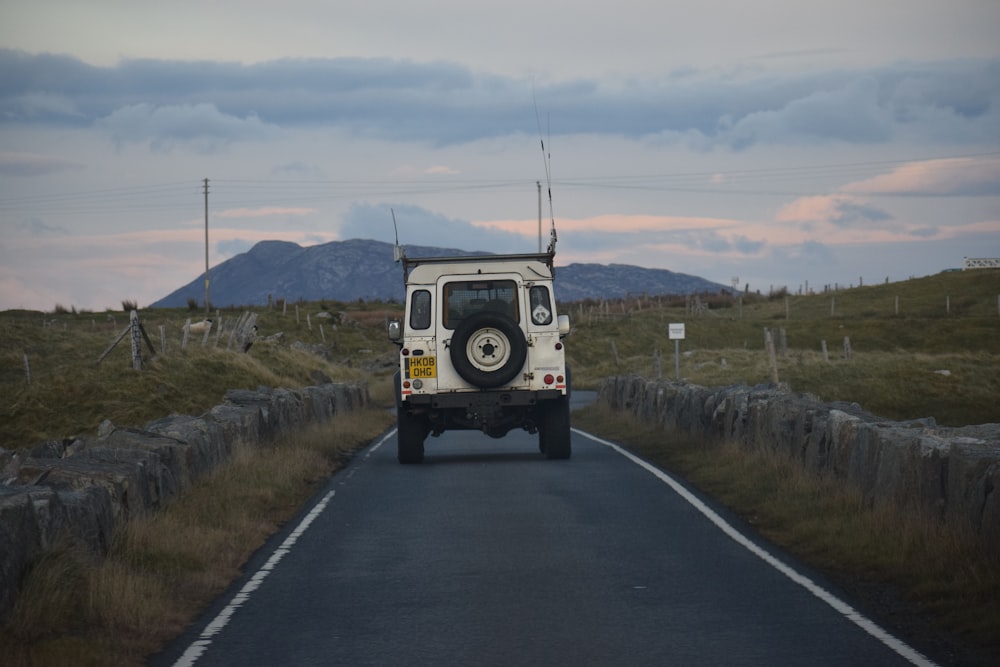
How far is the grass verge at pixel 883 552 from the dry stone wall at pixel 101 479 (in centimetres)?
573

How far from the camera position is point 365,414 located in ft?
117

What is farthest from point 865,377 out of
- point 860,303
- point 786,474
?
point 860,303

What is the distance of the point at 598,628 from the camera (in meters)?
8.77

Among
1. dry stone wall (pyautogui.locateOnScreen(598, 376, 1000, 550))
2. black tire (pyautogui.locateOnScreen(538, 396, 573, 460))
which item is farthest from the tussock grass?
dry stone wall (pyautogui.locateOnScreen(598, 376, 1000, 550))

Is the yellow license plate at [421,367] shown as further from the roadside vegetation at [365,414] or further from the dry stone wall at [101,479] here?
the dry stone wall at [101,479]

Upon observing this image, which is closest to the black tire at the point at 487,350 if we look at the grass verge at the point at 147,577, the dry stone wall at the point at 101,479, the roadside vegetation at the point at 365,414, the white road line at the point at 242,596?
the roadside vegetation at the point at 365,414

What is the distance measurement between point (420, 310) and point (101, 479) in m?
10.4

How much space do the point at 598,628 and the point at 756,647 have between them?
3.60ft

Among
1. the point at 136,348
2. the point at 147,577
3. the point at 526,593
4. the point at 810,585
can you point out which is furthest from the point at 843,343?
the point at 147,577

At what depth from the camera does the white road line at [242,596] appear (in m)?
8.30

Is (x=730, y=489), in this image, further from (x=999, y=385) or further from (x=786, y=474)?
(x=999, y=385)

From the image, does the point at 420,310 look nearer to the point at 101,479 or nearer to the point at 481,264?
the point at 481,264

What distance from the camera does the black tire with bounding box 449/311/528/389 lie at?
2062cm

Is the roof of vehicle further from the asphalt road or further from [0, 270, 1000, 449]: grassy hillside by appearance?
[0, 270, 1000, 449]: grassy hillside
